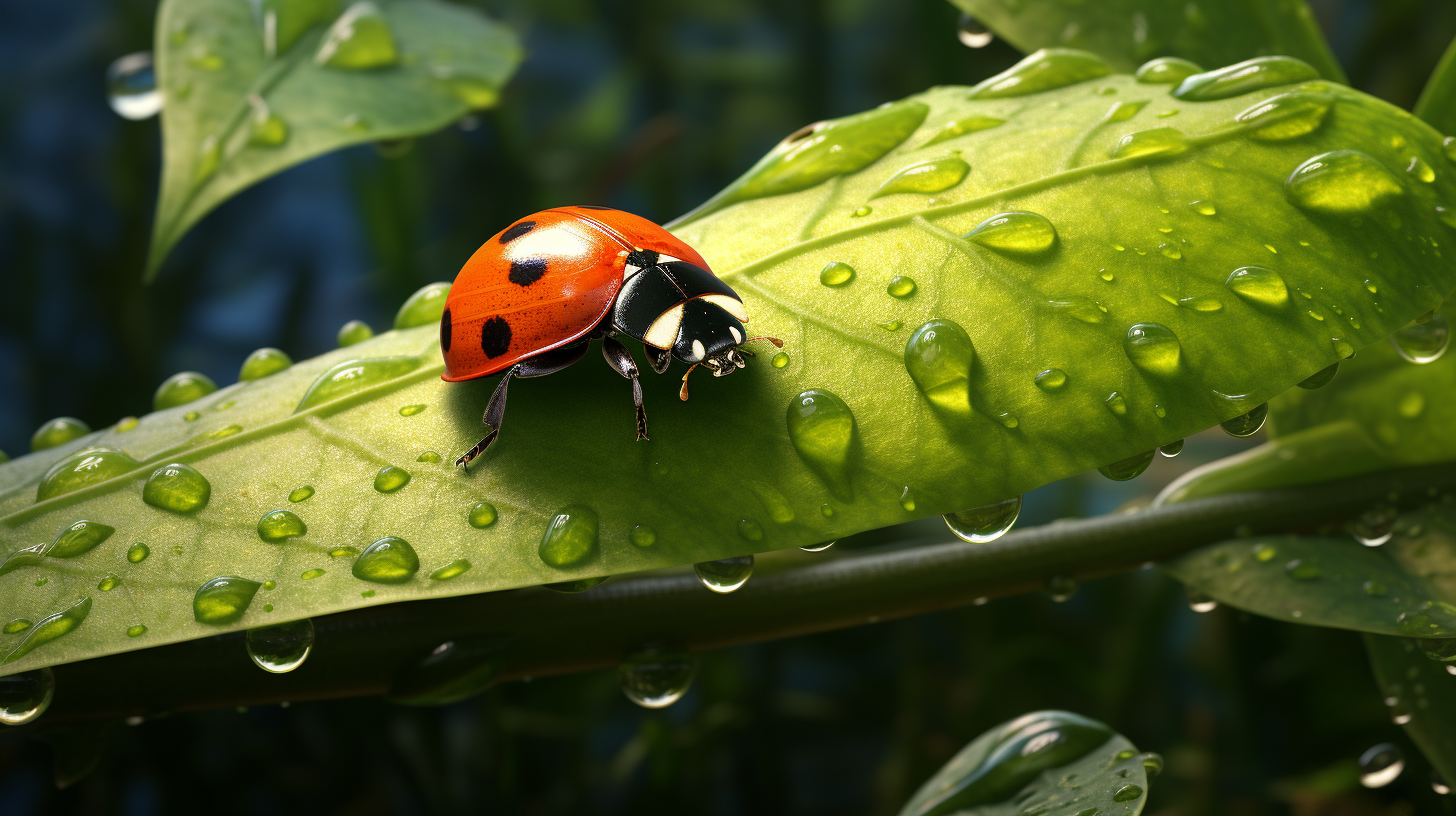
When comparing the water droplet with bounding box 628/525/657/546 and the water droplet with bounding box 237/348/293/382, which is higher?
the water droplet with bounding box 628/525/657/546

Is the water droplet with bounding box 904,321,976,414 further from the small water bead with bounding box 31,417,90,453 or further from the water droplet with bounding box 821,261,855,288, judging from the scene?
the small water bead with bounding box 31,417,90,453

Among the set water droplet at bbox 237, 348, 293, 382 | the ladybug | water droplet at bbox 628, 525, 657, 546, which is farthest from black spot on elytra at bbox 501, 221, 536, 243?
water droplet at bbox 628, 525, 657, 546

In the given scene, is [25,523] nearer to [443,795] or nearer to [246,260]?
[443,795]

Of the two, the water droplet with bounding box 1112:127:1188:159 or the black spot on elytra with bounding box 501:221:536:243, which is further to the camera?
the black spot on elytra with bounding box 501:221:536:243

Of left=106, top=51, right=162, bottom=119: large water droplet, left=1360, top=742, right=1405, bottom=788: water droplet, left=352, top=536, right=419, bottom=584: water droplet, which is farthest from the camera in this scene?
left=106, top=51, right=162, bottom=119: large water droplet

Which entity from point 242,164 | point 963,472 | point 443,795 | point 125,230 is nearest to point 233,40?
point 242,164

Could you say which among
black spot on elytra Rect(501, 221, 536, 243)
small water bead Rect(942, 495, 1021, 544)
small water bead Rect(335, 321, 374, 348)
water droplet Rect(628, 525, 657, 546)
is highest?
black spot on elytra Rect(501, 221, 536, 243)

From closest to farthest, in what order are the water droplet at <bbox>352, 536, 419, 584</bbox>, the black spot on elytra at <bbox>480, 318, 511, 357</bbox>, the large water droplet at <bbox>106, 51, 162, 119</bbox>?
the water droplet at <bbox>352, 536, 419, 584</bbox> < the black spot on elytra at <bbox>480, 318, 511, 357</bbox> < the large water droplet at <bbox>106, 51, 162, 119</bbox>
